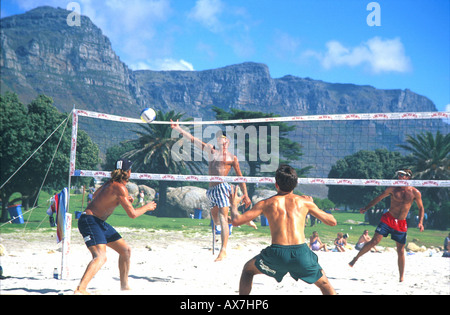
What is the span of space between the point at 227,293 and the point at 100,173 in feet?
10.4

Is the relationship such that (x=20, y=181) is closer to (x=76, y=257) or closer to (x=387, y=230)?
(x=76, y=257)

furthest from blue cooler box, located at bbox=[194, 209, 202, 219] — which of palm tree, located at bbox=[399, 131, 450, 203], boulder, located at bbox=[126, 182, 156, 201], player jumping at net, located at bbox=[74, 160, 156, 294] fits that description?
player jumping at net, located at bbox=[74, 160, 156, 294]

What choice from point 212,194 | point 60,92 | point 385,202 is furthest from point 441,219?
point 60,92

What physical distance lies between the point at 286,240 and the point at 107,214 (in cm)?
210

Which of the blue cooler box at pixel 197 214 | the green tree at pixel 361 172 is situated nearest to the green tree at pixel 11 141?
the blue cooler box at pixel 197 214

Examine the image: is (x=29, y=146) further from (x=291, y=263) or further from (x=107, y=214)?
(x=291, y=263)

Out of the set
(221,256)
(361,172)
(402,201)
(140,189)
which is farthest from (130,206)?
(361,172)

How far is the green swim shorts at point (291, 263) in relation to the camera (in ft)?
11.6

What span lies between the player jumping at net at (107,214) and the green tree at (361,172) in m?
47.6

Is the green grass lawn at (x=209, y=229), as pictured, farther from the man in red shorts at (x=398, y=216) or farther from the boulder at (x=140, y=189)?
the boulder at (x=140, y=189)

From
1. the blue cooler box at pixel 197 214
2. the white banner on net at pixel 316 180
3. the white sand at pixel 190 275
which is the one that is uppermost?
the white banner on net at pixel 316 180

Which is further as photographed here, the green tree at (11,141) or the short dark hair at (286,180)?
the green tree at (11,141)

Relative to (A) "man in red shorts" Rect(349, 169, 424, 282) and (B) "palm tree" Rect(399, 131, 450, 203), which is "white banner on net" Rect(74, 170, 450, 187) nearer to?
(A) "man in red shorts" Rect(349, 169, 424, 282)

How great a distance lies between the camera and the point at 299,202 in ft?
12.1
